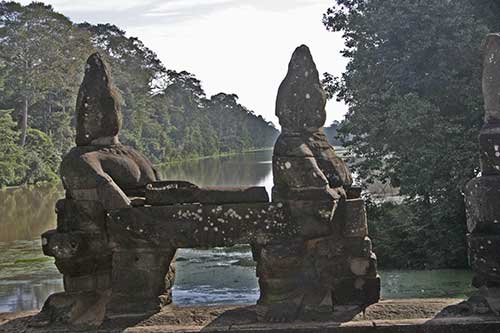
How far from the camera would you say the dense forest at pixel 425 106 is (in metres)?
12.5

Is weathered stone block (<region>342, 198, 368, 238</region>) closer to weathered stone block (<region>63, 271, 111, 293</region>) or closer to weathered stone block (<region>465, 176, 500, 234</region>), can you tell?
weathered stone block (<region>465, 176, 500, 234</region>)

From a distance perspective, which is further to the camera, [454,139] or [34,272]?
[34,272]

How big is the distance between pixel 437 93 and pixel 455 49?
102 cm

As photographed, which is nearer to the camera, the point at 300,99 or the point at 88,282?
the point at 300,99

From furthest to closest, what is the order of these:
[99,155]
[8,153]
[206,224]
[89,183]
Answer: [8,153] → [99,155] → [89,183] → [206,224]

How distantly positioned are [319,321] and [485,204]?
5.28 ft

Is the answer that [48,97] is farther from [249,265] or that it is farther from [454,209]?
[454,209]

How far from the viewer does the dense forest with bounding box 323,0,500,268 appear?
12.5m

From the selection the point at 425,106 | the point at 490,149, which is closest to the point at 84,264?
the point at 490,149

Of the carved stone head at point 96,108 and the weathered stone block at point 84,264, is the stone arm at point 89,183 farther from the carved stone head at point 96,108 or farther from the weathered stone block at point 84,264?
the weathered stone block at point 84,264

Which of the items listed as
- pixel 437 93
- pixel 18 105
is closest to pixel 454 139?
pixel 437 93

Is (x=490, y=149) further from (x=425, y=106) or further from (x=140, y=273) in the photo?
(x=425, y=106)

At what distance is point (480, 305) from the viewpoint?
16.1ft

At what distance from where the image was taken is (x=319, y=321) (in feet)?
16.1
